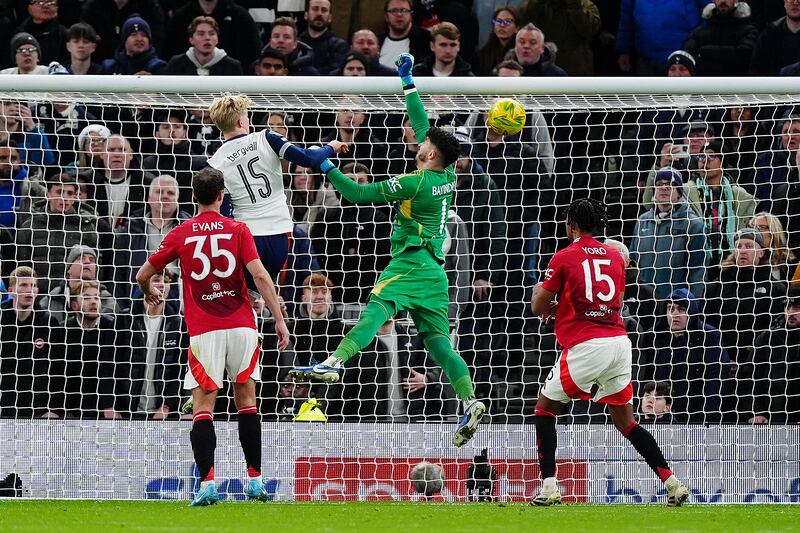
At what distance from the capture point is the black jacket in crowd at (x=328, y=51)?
15.1m

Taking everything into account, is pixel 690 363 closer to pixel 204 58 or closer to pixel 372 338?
pixel 372 338

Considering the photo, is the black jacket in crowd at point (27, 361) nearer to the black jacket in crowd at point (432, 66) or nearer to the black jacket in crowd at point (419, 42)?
the black jacket in crowd at point (432, 66)

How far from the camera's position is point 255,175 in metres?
10.2

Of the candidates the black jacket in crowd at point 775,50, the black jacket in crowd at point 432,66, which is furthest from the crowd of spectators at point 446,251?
the black jacket in crowd at point 775,50

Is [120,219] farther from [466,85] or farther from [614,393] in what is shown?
[614,393]

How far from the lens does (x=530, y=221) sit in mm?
12750

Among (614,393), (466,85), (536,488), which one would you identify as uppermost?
(466,85)

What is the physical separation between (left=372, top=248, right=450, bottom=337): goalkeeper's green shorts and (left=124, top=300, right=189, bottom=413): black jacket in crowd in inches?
101

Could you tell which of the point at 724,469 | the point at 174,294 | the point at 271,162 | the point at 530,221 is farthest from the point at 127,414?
the point at 724,469

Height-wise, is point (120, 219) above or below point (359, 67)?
below

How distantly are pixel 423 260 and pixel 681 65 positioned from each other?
529 cm

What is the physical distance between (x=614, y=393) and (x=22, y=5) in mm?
10275

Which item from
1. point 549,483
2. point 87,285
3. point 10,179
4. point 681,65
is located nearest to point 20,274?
point 87,285

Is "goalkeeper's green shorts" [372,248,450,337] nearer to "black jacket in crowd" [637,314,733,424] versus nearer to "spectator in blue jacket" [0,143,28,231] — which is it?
"black jacket in crowd" [637,314,733,424]
